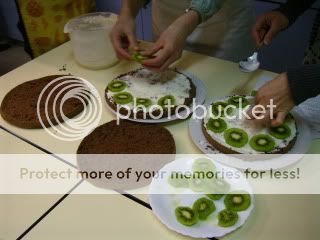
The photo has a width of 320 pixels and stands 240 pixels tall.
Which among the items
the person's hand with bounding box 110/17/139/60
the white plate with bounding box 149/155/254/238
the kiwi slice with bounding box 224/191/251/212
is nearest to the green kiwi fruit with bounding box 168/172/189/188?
the white plate with bounding box 149/155/254/238

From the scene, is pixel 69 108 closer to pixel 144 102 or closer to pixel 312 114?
pixel 144 102

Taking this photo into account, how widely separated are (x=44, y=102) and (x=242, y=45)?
1041 millimetres

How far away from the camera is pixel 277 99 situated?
1.06m

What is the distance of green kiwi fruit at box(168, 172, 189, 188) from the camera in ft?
3.18

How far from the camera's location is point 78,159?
1062mm

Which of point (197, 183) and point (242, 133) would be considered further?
point (242, 133)

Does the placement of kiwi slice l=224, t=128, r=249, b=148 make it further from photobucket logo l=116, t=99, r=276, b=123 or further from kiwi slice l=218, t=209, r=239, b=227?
kiwi slice l=218, t=209, r=239, b=227

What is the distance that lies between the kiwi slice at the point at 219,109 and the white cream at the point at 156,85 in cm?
12

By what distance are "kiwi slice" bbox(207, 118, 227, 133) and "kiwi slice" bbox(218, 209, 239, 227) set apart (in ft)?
1.06

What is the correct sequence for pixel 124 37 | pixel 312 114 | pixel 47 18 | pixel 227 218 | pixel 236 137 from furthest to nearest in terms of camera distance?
pixel 47 18, pixel 124 37, pixel 312 114, pixel 236 137, pixel 227 218

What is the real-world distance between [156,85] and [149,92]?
6cm

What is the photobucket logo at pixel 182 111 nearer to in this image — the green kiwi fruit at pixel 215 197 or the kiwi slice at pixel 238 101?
the kiwi slice at pixel 238 101

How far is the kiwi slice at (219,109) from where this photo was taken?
121cm

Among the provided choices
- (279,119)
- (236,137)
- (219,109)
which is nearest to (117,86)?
(219,109)
